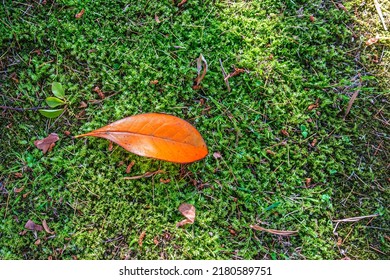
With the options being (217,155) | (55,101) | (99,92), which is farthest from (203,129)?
(55,101)

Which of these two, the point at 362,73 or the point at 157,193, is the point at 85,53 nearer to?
the point at 157,193

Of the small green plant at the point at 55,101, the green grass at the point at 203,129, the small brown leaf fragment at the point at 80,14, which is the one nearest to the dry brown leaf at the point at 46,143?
the green grass at the point at 203,129

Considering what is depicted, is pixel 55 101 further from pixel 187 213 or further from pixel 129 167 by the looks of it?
pixel 187 213

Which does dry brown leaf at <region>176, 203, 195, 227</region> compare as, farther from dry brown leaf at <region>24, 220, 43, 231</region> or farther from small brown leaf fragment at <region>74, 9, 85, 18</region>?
small brown leaf fragment at <region>74, 9, 85, 18</region>

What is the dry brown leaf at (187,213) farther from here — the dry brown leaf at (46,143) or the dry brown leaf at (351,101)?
the dry brown leaf at (351,101)
